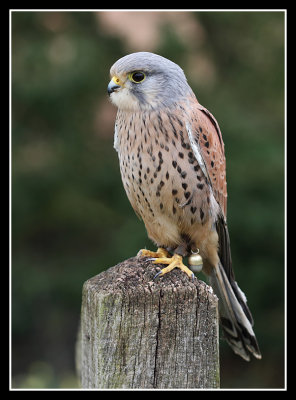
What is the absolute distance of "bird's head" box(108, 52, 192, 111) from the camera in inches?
112

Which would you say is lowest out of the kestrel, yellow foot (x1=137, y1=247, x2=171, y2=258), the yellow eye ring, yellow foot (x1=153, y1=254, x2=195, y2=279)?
yellow foot (x1=153, y1=254, x2=195, y2=279)

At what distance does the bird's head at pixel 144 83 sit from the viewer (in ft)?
9.34

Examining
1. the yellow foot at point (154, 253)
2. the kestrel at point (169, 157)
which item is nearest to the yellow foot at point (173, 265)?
the kestrel at point (169, 157)

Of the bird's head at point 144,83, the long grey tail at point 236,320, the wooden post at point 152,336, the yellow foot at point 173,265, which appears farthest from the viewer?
the long grey tail at point 236,320

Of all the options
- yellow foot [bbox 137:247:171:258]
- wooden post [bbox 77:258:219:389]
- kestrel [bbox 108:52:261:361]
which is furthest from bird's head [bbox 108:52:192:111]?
wooden post [bbox 77:258:219:389]

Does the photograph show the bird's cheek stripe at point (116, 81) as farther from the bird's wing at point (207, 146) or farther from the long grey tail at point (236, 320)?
the long grey tail at point (236, 320)

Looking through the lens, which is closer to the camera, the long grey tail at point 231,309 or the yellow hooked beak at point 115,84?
the yellow hooked beak at point 115,84

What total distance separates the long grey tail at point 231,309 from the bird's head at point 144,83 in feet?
2.85

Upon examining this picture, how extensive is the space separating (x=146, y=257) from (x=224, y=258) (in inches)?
28.7

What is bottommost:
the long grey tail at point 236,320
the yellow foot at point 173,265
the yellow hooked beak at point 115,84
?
the long grey tail at point 236,320

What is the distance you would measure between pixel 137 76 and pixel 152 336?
142cm

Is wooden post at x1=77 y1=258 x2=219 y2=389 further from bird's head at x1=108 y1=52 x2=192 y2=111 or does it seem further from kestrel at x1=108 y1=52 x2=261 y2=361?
bird's head at x1=108 y1=52 x2=192 y2=111

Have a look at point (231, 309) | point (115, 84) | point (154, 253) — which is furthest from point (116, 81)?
point (231, 309)

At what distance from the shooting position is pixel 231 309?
3.33 meters
